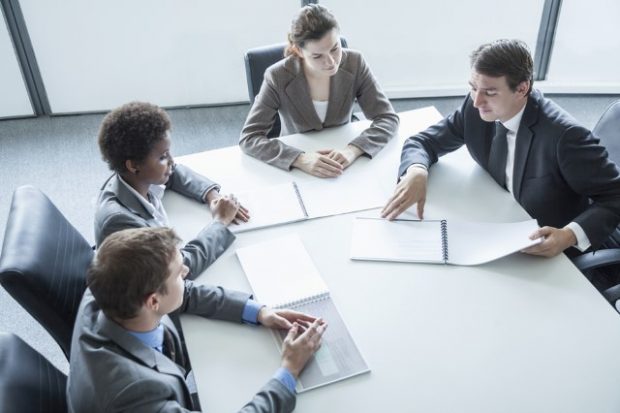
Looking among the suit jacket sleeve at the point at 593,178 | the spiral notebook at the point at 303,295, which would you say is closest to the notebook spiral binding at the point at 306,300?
the spiral notebook at the point at 303,295

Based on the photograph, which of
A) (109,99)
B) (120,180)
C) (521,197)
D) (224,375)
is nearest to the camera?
(224,375)

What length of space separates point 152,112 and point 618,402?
1.34m

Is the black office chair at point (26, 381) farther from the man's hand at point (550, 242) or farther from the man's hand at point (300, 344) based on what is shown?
the man's hand at point (550, 242)

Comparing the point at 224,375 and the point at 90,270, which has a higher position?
the point at 90,270

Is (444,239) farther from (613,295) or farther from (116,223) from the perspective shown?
(116,223)

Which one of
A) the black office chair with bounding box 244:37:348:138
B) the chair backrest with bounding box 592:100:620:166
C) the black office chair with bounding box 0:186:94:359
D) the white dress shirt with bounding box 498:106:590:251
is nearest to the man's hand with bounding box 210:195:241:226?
the black office chair with bounding box 0:186:94:359

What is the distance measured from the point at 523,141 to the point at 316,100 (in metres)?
0.83

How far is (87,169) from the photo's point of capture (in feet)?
10.7

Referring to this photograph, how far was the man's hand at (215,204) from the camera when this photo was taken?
1.73 metres

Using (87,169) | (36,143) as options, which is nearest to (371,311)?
(87,169)

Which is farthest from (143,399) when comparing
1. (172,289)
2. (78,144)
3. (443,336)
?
(78,144)

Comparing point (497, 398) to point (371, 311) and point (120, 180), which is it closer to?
point (371, 311)

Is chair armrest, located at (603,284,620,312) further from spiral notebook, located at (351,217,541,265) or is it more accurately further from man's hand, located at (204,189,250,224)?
man's hand, located at (204,189,250,224)

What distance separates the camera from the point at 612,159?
1908mm
